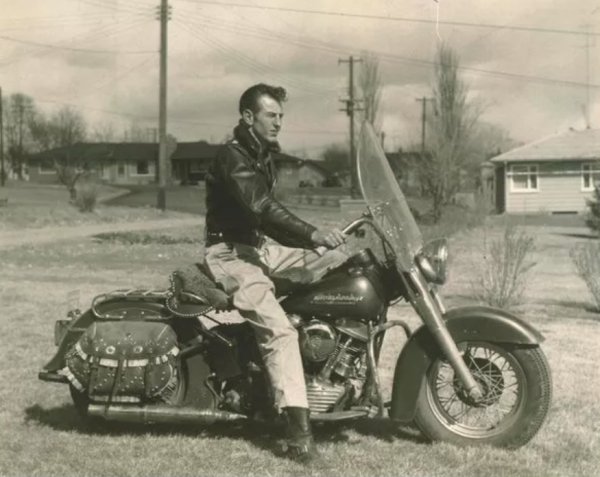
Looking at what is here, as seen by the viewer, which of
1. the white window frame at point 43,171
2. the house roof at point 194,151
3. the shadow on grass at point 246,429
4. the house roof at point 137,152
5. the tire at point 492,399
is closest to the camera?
the tire at point 492,399

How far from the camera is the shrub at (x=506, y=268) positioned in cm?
999

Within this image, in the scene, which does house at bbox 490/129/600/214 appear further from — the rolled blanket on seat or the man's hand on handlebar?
the man's hand on handlebar

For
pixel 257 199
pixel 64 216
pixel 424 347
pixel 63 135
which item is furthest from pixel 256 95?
pixel 63 135

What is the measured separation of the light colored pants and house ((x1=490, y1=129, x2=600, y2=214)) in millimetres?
37950

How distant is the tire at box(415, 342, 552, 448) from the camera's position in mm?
4246

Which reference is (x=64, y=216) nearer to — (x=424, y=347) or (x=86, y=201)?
(x=86, y=201)

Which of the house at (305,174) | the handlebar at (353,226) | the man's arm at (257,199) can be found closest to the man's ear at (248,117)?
the man's arm at (257,199)

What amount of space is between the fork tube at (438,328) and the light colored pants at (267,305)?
17.9 inches

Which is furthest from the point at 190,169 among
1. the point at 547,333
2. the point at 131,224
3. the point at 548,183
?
the point at 547,333

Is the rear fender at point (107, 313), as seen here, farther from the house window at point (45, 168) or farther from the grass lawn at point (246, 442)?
the house window at point (45, 168)

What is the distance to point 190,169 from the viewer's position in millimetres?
89062

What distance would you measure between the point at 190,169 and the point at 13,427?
8524cm

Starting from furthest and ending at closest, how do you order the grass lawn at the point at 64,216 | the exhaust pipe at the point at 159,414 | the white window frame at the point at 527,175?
the white window frame at the point at 527,175 → the grass lawn at the point at 64,216 → the exhaust pipe at the point at 159,414

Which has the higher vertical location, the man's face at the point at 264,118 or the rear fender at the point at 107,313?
the man's face at the point at 264,118
